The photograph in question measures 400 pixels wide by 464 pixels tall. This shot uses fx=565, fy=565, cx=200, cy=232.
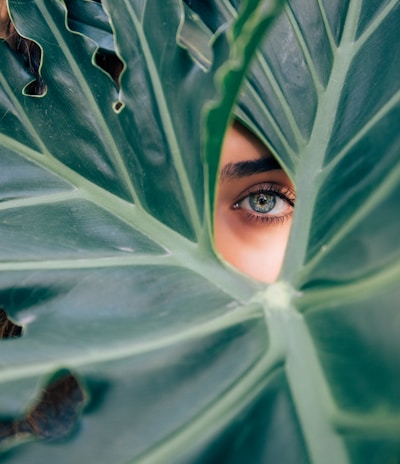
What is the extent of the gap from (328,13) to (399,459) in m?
0.55

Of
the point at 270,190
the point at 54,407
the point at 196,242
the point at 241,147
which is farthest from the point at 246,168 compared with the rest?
the point at 54,407

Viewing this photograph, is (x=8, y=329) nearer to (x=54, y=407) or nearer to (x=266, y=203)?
(x=54, y=407)

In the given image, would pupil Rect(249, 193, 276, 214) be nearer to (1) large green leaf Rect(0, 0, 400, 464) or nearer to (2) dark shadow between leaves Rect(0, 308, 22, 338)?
(1) large green leaf Rect(0, 0, 400, 464)

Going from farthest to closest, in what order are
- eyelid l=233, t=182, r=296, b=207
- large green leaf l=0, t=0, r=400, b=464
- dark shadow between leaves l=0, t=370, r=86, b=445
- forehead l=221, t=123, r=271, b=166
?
eyelid l=233, t=182, r=296, b=207, forehead l=221, t=123, r=271, b=166, dark shadow between leaves l=0, t=370, r=86, b=445, large green leaf l=0, t=0, r=400, b=464

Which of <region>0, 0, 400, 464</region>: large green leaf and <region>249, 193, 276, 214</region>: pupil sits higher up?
<region>249, 193, 276, 214</region>: pupil

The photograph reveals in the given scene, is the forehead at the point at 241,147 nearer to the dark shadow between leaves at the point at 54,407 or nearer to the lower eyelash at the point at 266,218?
the lower eyelash at the point at 266,218

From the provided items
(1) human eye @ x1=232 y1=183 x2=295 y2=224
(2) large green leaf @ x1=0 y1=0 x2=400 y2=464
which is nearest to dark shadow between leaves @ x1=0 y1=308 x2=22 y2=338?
(2) large green leaf @ x1=0 y1=0 x2=400 y2=464

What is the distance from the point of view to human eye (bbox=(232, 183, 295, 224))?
2.99 feet

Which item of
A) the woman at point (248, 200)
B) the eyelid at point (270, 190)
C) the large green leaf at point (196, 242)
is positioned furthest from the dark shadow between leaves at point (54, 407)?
the eyelid at point (270, 190)

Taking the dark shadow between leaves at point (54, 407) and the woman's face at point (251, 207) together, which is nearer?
the dark shadow between leaves at point (54, 407)

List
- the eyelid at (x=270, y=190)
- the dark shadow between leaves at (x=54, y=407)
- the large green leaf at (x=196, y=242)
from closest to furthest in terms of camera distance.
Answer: the large green leaf at (x=196, y=242) < the dark shadow between leaves at (x=54, y=407) < the eyelid at (x=270, y=190)

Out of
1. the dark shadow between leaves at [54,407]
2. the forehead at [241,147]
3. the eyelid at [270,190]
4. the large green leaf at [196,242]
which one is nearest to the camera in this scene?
the large green leaf at [196,242]

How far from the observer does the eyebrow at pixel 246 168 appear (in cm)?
79

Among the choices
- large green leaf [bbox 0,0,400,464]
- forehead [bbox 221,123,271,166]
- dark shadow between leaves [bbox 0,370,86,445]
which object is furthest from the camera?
forehead [bbox 221,123,271,166]
